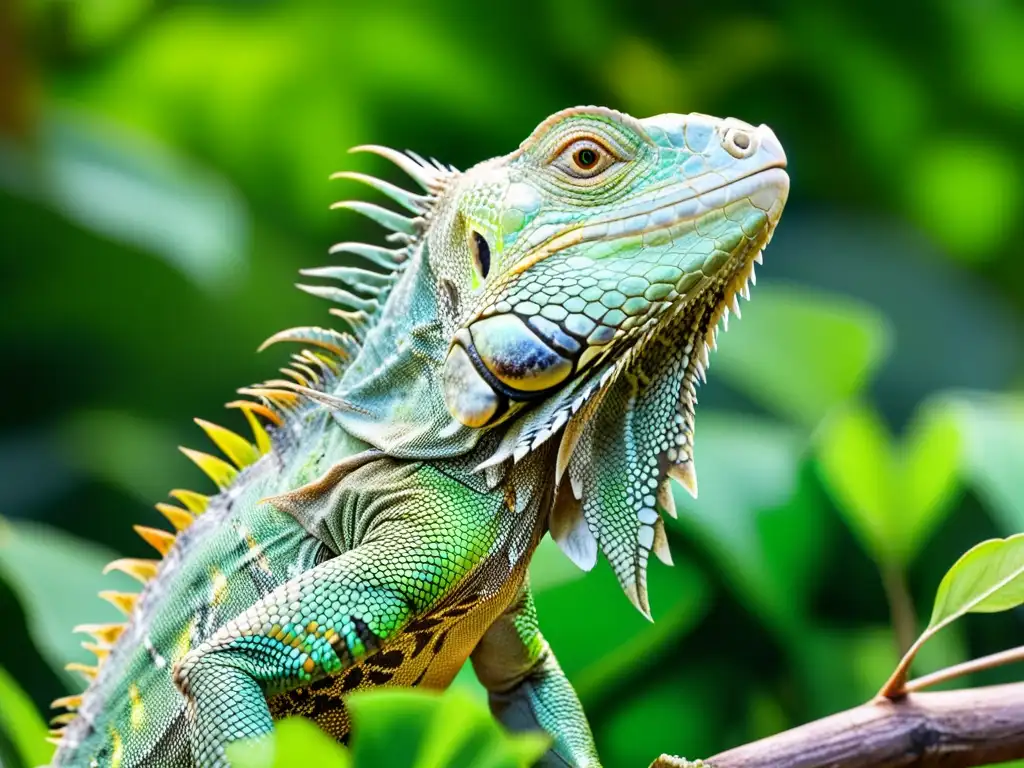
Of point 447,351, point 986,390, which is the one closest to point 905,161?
point 986,390

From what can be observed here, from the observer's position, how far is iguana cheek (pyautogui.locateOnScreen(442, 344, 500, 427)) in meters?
1.86

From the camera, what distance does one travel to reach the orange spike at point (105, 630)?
92.1 inches

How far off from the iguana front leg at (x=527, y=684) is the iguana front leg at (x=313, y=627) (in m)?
0.36

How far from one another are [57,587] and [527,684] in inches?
57.0

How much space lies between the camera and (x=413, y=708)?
1.31 m

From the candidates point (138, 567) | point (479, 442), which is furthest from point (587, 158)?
point (138, 567)

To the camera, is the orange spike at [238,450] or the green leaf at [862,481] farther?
the green leaf at [862,481]

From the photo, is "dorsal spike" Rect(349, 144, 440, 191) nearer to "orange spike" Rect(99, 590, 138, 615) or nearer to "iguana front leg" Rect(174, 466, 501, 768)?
"iguana front leg" Rect(174, 466, 501, 768)

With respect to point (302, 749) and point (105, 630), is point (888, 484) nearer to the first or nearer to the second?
point (105, 630)

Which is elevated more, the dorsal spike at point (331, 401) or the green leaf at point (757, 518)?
the dorsal spike at point (331, 401)

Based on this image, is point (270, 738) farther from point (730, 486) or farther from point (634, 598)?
point (730, 486)

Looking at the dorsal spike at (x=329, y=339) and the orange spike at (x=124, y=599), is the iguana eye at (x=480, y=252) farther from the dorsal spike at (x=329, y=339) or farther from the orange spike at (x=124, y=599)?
the orange spike at (x=124, y=599)

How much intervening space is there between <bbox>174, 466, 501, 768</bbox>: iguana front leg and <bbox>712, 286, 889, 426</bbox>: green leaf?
2057mm

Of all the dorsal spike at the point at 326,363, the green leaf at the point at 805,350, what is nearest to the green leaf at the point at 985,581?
the dorsal spike at the point at 326,363
